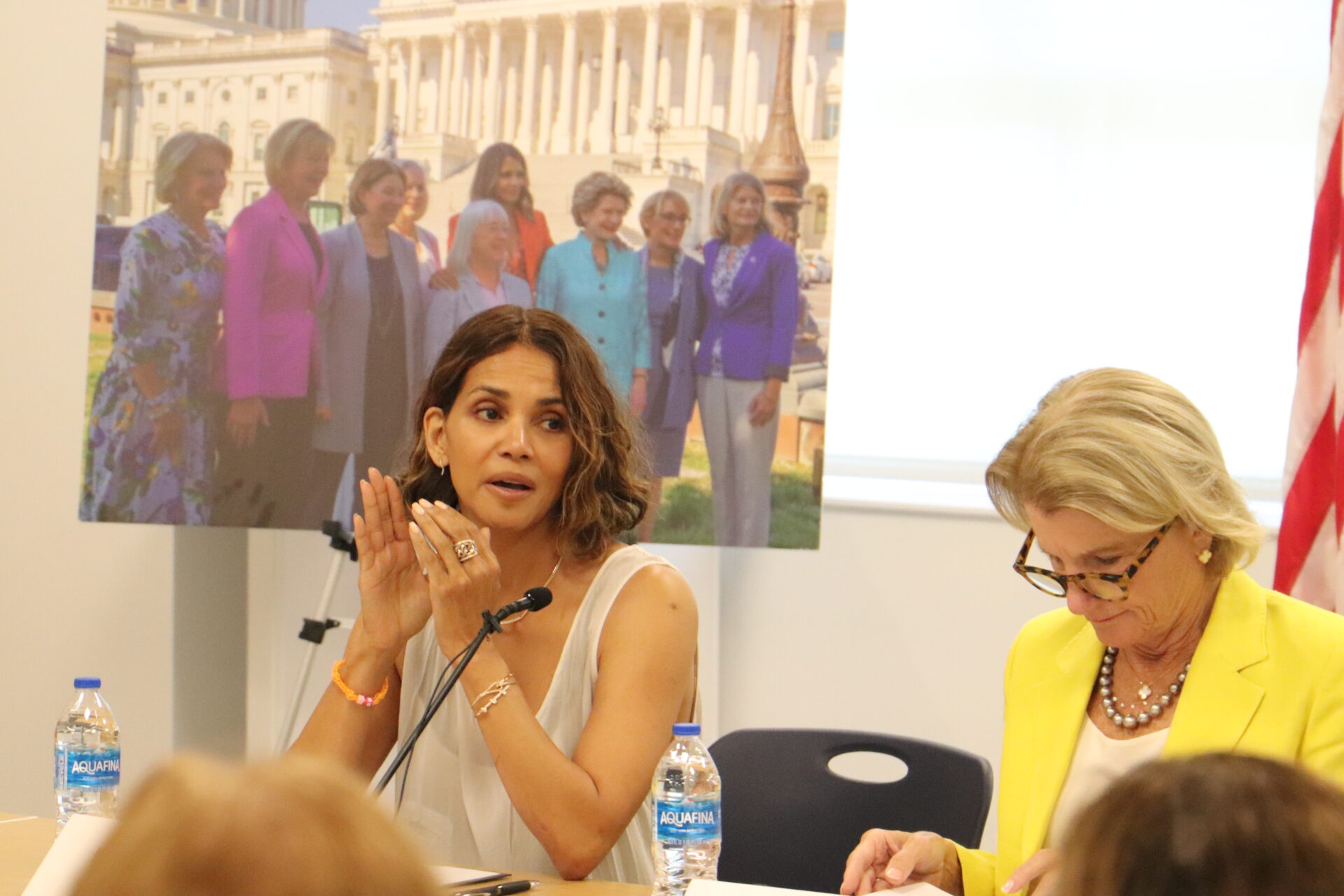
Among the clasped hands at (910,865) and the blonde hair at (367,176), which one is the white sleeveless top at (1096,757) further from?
the blonde hair at (367,176)

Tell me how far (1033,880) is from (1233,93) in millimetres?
2341

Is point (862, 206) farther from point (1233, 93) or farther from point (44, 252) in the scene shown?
point (44, 252)

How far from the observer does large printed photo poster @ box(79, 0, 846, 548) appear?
2932 millimetres

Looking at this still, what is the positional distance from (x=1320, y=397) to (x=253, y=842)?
2456mm

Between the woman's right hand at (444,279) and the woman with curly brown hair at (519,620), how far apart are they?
878mm

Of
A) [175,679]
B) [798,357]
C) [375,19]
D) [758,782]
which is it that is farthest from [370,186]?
[758,782]

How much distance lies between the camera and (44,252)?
147 inches

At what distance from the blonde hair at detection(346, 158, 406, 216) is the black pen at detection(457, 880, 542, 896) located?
6.33 ft

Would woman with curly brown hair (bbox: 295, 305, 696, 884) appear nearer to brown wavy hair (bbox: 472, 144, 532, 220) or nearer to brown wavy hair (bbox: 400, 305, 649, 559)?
brown wavy hair (bbox: 400, 305, 649, 559)

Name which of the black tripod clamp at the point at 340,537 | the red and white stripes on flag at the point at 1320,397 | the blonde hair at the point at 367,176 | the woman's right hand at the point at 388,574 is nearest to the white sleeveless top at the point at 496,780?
the woman's right hand at the point at 388,574

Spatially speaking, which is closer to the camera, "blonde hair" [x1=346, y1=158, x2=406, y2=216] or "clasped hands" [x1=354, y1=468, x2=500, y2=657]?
"clasped hands" [x1=354, y1=468, x2=500, y2=657]

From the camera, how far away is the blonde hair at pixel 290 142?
126 inches

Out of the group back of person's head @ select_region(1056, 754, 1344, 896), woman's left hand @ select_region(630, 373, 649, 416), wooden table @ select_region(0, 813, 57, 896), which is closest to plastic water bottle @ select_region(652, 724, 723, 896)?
wooden table @ select_region(0, 813, 57, 896)

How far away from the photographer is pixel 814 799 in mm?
2193
